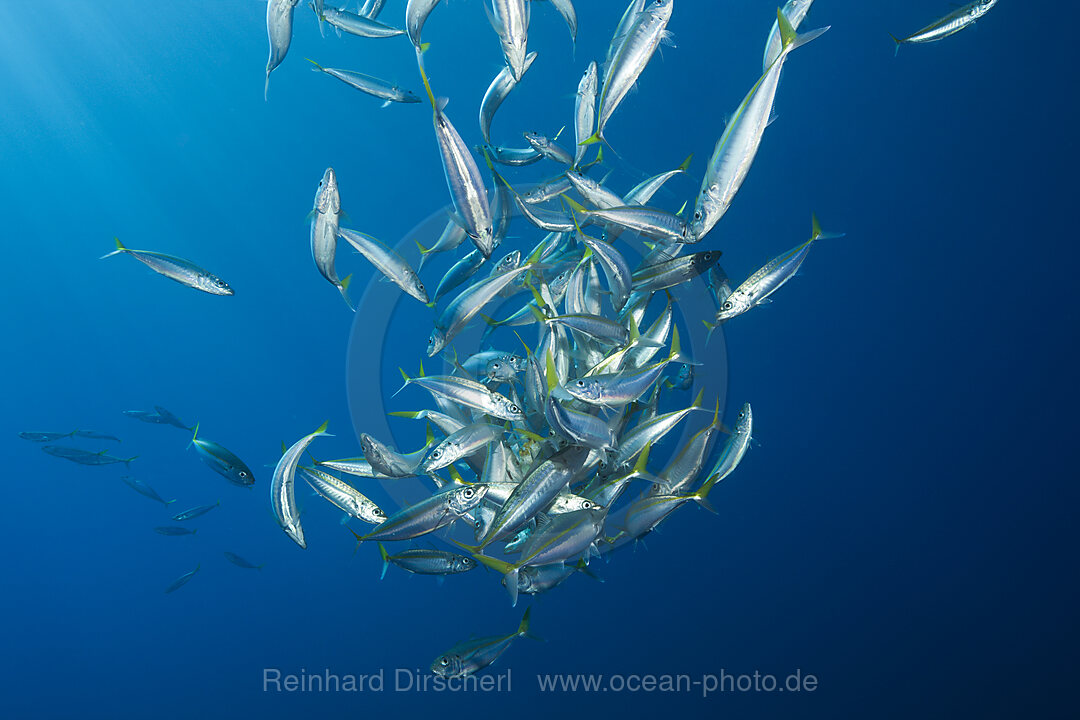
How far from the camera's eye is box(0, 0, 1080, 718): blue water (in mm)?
4270

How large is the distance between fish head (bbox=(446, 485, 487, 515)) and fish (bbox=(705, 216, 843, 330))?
1.07 meters

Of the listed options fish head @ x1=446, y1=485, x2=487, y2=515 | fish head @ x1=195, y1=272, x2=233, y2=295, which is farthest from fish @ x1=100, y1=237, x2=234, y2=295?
fish head @ x1=446, y1=485, x2=487, y2=515

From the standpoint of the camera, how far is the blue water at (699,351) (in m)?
4.27

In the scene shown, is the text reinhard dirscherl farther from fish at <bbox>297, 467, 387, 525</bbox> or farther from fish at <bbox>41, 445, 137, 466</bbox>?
fish at <bbox>297, 467, 387, 525</bbox>

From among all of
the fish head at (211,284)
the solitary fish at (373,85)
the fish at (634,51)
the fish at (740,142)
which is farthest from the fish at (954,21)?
the fish head at (211,284)

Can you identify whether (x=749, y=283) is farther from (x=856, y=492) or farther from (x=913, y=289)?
(x=856, y=492)

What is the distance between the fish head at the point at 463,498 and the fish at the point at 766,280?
1073mm

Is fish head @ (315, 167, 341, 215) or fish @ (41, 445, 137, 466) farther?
fish @ (41, 445, 137, 466)

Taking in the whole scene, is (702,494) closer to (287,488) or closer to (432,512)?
(432,512)

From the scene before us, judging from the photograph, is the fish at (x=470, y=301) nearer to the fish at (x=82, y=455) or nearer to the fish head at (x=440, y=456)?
the fish head at (x=440, y=456)

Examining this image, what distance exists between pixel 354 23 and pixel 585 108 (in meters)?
0.99

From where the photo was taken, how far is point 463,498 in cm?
176

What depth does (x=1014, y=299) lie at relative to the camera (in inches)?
184

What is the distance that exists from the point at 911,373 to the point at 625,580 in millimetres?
3262
